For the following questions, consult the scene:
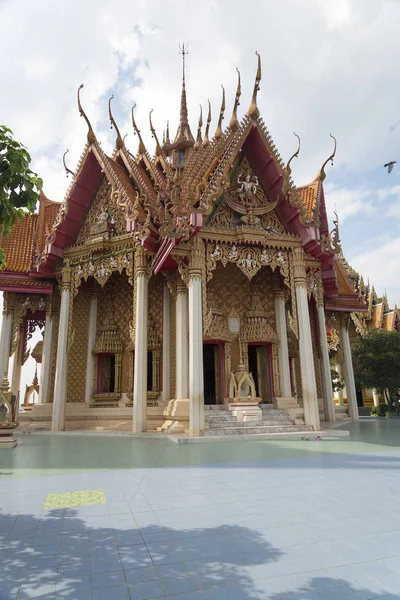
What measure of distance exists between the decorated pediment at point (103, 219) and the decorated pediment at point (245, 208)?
311 cm

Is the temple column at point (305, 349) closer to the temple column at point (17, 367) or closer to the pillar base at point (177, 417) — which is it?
the pillar base at point (177, 417)

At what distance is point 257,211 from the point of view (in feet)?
36.0

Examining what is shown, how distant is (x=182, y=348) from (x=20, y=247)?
24.8 ft

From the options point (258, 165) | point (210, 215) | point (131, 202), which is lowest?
point (210, 215)

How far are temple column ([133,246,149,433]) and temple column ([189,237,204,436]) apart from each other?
1619 mm

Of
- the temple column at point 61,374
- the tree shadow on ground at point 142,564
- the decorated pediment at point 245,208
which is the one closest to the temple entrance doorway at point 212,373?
the decorated pediment at point 245,208

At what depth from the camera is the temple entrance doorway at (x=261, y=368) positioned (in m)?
12.4

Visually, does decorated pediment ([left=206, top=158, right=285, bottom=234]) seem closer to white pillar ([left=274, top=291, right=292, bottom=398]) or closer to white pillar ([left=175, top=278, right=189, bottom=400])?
white pillar ([left=175, top=278, right=189, bottom=400])

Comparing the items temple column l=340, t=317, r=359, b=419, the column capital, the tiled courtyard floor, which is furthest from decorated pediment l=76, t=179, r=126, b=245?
temple column l=340, t=317, r=359, b=419

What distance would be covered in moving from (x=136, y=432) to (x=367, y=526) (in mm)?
7875

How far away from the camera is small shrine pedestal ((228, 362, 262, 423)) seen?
9.89m

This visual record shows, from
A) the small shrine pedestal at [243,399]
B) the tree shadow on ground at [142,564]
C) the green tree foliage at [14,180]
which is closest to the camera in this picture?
the tree shadow on ground at [142,564]

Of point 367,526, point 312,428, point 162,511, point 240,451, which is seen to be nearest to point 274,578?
point 367,526

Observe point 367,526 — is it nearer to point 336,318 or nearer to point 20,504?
point 20,504
